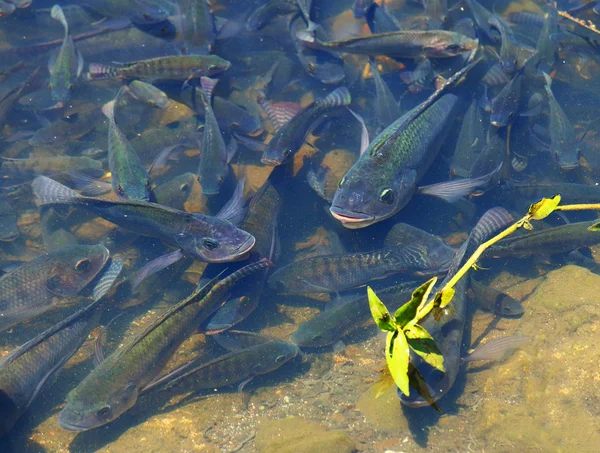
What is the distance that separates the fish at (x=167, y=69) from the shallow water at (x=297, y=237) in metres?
0.13

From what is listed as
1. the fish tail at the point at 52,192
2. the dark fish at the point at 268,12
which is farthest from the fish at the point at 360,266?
the dark fish at the point at 268,12

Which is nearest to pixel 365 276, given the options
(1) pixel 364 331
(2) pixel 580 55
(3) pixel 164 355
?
(1) pixel 364 331

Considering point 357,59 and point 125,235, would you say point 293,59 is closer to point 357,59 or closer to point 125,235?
point 357,59

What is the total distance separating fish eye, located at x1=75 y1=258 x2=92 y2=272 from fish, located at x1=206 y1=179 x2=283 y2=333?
176 centimetres

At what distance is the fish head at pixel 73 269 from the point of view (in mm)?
5336

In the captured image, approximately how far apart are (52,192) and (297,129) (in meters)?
3.15

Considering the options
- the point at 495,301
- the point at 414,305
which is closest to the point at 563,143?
the point at 495,301

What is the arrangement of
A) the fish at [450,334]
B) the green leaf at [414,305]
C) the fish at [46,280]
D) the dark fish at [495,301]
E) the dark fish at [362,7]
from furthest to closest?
the dark fish at [362,7] → the fish at [46,280] → the dark fish at [495,301] → the fish at [450,334] → the green leaf at [414,305]

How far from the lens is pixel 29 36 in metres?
8.34

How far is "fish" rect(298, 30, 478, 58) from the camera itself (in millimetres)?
6406

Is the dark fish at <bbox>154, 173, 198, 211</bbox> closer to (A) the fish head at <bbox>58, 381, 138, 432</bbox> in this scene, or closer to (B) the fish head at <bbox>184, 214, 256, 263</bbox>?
(B) the fish head at <bbox>184, 214, 256, 263</bbox>

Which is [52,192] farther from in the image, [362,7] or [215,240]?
[362,7]

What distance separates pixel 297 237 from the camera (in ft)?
20.0

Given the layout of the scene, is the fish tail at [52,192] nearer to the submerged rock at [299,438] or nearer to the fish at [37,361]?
the fish at [37,361]
